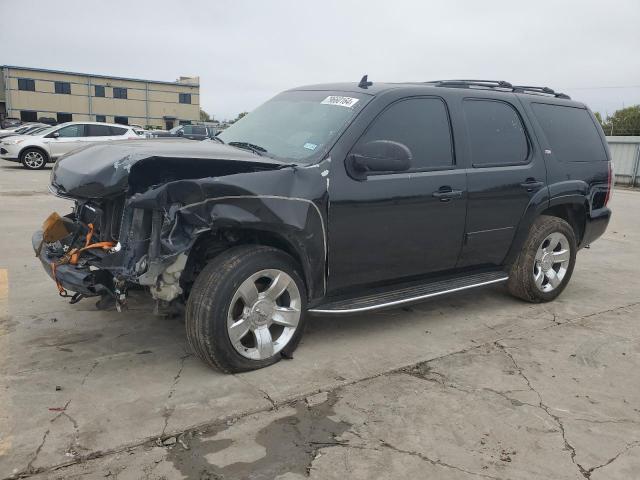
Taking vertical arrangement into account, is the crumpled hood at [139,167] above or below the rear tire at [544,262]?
above

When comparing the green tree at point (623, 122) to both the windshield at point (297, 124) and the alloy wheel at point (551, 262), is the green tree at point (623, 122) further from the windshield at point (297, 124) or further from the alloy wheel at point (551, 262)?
the windshield at point (297, 124)

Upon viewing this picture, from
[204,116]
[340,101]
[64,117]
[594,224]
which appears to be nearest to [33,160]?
[340,101]

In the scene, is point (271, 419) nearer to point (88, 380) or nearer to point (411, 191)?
point (88, 380)

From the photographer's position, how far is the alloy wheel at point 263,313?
3.41m

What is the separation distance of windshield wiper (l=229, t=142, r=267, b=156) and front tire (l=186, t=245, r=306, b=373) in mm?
849

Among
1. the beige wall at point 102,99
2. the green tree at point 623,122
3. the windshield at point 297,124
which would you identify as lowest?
the windshield at point 297,124

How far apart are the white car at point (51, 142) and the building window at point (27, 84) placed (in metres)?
40.5

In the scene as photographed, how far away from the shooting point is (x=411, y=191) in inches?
158

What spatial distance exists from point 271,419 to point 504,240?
2.73 meters

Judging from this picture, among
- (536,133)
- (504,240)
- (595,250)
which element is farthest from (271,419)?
(595,250)

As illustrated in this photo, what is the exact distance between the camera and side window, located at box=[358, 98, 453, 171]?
3.98 m

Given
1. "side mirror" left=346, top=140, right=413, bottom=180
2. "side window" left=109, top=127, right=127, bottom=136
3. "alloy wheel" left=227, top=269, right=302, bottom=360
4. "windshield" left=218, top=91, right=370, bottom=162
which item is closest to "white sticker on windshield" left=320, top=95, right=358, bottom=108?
"windshield" left=218, top=91, right=370, bottom=162

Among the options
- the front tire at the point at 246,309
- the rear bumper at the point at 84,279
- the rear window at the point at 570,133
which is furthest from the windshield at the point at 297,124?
the rear window at the point at 570,133

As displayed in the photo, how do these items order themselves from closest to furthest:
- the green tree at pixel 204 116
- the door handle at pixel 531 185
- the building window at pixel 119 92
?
the door handle at pixel 531 185 → the building window at pixel 119 92 → the green tree at pixel 204 116
